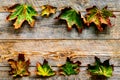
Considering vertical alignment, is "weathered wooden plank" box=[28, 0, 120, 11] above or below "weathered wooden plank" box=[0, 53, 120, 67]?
above

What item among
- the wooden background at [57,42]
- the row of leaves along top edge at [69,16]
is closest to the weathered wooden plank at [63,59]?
the wooden background at [57,42]

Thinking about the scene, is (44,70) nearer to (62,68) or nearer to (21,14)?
(62,68)

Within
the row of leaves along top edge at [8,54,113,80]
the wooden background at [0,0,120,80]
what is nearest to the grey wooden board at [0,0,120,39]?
the wooden background at [0,0,120,80]

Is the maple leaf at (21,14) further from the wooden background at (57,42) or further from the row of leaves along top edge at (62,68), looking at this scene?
the row of leaves along top edge at (62,68)

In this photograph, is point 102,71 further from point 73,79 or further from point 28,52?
point 28,52

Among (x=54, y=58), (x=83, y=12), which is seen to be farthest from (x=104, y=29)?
(x=54, y=58)

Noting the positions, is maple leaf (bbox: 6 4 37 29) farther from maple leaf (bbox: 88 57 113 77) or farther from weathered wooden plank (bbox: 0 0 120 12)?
maple leaf (bbox: 88 57 113 77)
